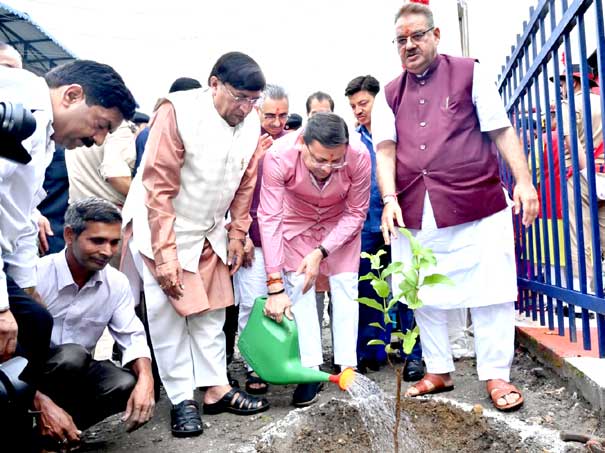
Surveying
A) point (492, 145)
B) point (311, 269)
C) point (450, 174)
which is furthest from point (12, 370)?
point (492, 145)

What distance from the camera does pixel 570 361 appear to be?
2.72 meters

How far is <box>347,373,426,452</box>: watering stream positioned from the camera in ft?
8.46

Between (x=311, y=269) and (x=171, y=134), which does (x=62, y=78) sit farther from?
(x=311, y=269)

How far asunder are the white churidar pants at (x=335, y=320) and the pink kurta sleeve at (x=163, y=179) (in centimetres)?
A: 78

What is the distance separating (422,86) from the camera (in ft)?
10.0

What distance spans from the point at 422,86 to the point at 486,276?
950mm

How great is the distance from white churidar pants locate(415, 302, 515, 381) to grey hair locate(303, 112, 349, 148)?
919 millimetres

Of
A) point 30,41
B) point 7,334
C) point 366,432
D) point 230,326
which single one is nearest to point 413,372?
point 366,432

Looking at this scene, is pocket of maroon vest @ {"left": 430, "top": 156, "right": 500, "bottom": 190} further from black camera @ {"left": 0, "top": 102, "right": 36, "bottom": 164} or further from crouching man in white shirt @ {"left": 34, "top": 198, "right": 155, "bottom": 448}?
black camera @ {"left": 0, "top": 102, "right": 36, "bottom": 164}

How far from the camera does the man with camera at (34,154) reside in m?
2.02

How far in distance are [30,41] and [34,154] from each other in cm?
1048

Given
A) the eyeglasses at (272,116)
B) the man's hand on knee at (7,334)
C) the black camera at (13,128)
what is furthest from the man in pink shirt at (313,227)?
the black camera at (13,128)

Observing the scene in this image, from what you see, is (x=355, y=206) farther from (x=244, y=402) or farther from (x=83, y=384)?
(x=83, y=384)

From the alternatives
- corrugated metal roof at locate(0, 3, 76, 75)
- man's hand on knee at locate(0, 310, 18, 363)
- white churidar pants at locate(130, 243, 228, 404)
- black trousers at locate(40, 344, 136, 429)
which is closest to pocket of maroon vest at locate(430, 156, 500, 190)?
white churidar pants at locate(130, 243, 228, 404)
